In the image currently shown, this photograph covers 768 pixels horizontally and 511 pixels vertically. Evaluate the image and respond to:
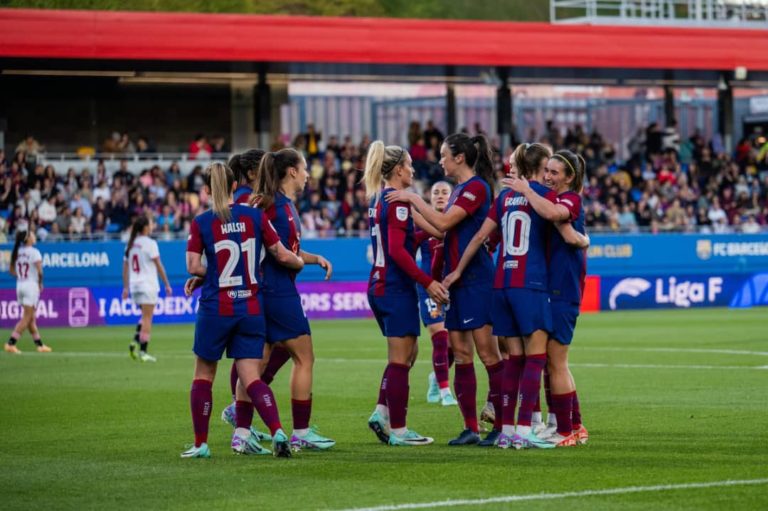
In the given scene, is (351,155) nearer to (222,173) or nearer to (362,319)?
(362,319)

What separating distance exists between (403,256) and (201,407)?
6.26 feet

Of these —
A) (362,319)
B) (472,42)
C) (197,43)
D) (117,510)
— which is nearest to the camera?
(117,510)

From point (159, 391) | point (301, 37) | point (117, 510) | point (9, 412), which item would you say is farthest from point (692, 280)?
point (117, 510)

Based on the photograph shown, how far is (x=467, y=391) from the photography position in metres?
10.9

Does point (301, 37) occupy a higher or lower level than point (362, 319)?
higher

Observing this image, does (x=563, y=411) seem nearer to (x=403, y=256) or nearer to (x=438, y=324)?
(x=403, y=256)

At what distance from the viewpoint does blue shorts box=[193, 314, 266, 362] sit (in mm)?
10188

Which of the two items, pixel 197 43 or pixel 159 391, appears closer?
pixel 159 391

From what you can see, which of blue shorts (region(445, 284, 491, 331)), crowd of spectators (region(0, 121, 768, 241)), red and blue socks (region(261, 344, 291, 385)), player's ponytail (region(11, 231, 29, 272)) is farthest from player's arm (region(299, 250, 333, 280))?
crowd of spectators (region(0, 121, 768, 241))

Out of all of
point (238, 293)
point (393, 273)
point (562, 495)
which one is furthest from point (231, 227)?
point (562, 495)

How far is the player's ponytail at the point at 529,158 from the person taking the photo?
1067 cm

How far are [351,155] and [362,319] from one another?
8.52 meters

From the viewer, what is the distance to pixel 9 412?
45.7 feet

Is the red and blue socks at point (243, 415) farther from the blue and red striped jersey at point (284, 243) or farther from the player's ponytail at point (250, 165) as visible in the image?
the player's ponytail at point (250, 165)
